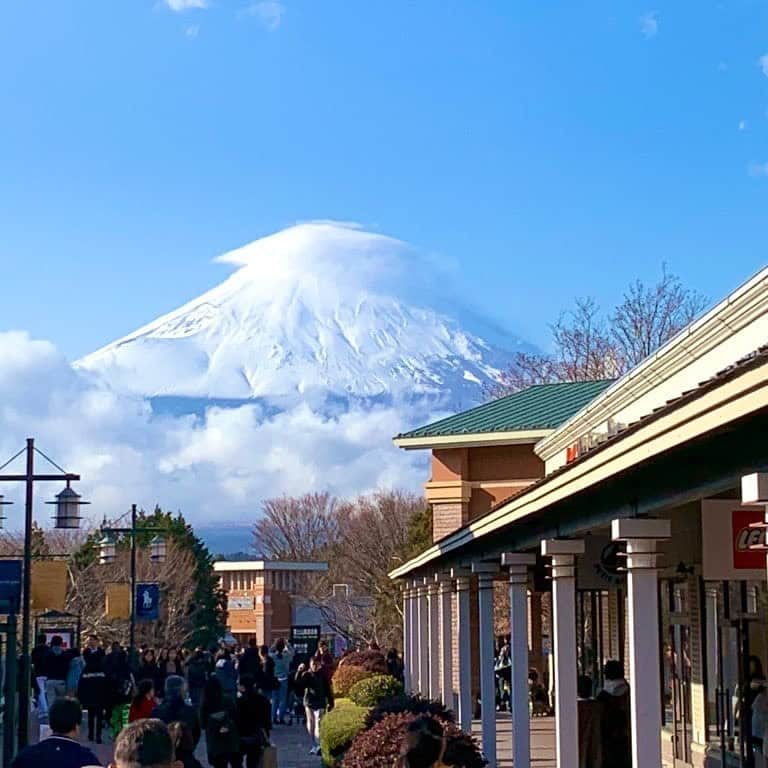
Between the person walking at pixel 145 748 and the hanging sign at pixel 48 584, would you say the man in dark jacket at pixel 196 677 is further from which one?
the person walking at pixel 145 748

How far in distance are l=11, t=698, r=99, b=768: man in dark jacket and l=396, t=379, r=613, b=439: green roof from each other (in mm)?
27676

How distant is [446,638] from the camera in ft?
77.7

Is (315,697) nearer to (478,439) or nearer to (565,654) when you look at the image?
(478,439)

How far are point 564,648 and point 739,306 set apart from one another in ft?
15.0

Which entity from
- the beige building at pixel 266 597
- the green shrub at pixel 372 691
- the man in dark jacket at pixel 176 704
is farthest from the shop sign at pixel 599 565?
the beige building at pixel 266 597

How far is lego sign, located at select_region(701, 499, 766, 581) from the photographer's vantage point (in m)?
10.6

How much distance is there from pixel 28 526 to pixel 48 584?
4410mm

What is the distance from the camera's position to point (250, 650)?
29203 mm

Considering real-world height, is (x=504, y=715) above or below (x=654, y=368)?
below

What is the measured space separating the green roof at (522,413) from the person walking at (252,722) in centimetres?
1896

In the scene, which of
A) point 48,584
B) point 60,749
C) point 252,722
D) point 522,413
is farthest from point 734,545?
point 522,413

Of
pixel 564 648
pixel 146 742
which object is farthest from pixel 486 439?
pixel 146 742

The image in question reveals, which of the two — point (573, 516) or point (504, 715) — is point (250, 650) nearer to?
point (504, 715)

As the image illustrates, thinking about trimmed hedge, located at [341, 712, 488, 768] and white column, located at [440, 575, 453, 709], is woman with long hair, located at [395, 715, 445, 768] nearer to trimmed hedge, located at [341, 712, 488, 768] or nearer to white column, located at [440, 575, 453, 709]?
trimmed hedge, located at [341, 712, 488, 768]
